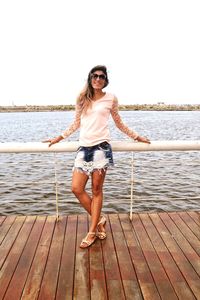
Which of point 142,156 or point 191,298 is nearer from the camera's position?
point 191,298

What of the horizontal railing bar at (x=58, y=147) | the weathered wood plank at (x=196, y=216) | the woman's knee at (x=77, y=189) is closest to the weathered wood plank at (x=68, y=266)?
the woman's knee at (x=77, y=189)

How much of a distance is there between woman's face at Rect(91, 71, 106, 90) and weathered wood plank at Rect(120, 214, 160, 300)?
60.0 inches

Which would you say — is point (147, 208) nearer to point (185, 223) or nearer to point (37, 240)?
point (185, 223)

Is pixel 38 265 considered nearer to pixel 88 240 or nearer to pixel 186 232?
pixel 88 240

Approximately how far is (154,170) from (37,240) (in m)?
8.44

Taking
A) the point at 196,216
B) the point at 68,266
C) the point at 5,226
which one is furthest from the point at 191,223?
the point at 5,226

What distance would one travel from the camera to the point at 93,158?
2.79m

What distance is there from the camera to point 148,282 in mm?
2279

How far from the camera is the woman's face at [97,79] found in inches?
105

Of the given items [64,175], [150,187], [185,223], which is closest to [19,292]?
[185,223]

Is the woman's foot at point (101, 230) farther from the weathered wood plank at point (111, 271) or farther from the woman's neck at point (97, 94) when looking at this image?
the woman's neck at point (97, 94)

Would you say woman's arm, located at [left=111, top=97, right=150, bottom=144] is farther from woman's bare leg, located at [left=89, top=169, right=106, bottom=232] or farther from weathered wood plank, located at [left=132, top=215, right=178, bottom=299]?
weathered wood plank, located at [left=132, top=215, right=178, bottom=299]

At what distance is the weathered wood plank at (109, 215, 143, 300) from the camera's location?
7.08 feet

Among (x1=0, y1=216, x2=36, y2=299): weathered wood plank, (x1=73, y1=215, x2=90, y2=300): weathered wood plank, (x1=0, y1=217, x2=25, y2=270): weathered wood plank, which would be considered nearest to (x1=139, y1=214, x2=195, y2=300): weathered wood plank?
(x1=73, y1=215, x2=90, y2=300): weathered wood plank
